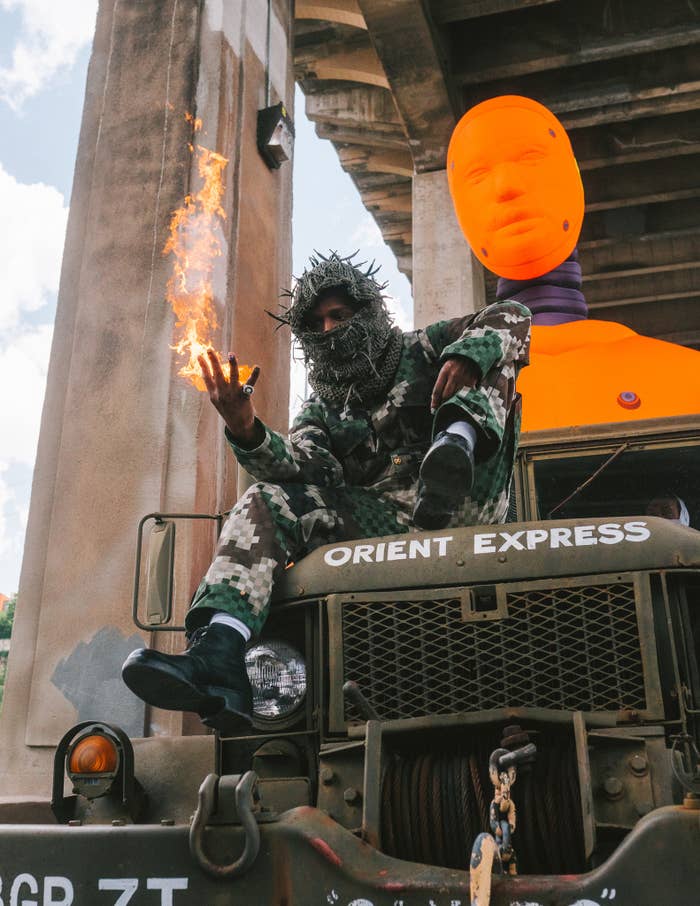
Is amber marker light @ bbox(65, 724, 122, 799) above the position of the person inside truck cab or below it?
below

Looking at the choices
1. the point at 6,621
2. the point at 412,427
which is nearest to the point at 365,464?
the point at 412,427

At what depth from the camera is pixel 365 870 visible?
1961mm

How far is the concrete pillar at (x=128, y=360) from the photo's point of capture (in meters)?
5.81

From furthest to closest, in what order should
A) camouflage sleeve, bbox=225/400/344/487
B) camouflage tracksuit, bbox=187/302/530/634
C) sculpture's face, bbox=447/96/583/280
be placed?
sculpture's face, bbox=447/96/583/280, camouflage sleeve, bbox=225/400/344/487, camouflage tracksuit, bbox=187/302/530/634

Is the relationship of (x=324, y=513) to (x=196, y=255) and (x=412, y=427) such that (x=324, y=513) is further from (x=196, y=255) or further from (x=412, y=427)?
(x=196, y=255)

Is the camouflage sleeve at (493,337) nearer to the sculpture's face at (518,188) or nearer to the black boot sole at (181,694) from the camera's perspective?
the black boot sole at (181,694)

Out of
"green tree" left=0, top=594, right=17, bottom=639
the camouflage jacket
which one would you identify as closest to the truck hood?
the camouflage jacket

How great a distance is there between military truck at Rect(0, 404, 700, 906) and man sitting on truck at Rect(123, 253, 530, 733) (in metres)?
0.18

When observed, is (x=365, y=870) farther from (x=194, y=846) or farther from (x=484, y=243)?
(x=484, y=243)

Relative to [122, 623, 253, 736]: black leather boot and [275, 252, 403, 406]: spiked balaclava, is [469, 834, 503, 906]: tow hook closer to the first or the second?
[122, 623, 253, 736]: black leather boot

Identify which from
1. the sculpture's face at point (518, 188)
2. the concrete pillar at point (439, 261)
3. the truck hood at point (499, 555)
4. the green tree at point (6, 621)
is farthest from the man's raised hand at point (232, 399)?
the green tree at point (6, 621)

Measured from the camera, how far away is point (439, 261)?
1064cm

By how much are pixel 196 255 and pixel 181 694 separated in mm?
4427

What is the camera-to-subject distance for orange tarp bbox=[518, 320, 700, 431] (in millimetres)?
4941
